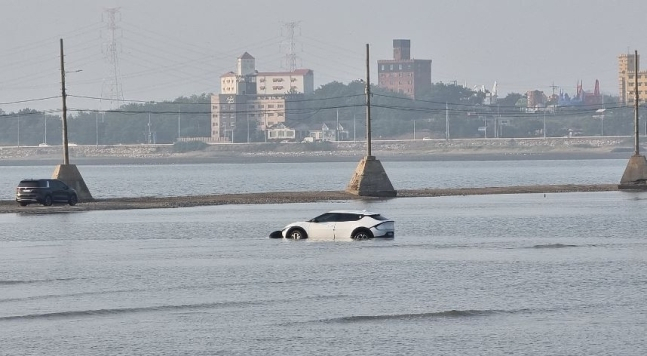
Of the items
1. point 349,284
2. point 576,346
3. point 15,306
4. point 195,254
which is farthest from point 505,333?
point 195,254

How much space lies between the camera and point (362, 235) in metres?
57.2

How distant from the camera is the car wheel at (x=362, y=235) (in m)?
56.8

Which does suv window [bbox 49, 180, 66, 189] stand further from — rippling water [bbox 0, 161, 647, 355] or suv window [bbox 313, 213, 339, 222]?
suv window [bbox 313, 213, 339, 222]

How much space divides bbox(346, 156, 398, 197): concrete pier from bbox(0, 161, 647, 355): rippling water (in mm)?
24373

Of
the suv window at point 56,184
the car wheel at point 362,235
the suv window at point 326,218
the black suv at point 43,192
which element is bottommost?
the car wheel at point 362,235

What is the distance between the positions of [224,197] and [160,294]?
5786 centimetres

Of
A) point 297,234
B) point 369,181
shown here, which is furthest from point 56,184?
point 297,234

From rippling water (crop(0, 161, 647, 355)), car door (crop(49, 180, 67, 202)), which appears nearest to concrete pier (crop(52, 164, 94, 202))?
car door (crop(49, 180, 67, 202))

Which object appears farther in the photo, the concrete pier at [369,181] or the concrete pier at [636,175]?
the concrete pier at [636,175]

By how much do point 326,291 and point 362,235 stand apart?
19.0 metres

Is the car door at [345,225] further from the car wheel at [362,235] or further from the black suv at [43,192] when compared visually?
the black suv at [43,192]

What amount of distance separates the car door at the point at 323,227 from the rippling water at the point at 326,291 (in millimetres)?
985

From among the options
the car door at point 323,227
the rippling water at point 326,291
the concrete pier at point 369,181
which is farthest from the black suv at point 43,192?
the car door at point 323,227

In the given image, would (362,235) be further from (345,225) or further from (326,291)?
(326,291)
